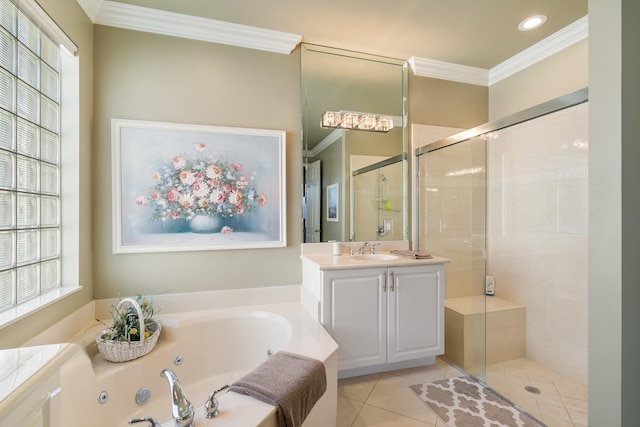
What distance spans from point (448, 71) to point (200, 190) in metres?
2.57

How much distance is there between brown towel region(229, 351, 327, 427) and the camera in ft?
3.88

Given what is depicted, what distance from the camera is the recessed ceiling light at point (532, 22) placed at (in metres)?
2.14

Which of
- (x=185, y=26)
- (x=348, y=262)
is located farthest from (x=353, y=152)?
(x=185, y=26)

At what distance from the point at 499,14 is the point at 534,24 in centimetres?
37

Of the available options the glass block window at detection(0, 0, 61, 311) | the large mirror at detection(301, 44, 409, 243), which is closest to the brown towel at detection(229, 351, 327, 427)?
the large mirror at detection(301, 44, 409, 243)

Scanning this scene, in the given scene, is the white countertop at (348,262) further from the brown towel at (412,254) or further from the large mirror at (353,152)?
the large mirror at (353,152)

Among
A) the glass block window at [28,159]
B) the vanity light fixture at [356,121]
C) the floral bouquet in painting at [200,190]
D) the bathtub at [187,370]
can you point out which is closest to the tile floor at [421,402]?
the bathtub at [187,370]

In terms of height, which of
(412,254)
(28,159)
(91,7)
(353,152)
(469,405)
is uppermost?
(91,7)

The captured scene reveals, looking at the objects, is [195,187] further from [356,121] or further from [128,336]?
[356,121]

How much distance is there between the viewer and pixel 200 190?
7.22 ft

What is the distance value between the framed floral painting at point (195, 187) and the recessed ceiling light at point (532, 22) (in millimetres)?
2050

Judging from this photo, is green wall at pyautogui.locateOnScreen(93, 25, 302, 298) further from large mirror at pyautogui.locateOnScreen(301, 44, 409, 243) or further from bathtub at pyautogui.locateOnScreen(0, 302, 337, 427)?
bathtub at pyautogui.locateOnScreen(0, 302, 337, 427)

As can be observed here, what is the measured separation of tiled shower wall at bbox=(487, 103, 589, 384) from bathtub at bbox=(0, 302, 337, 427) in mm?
1851

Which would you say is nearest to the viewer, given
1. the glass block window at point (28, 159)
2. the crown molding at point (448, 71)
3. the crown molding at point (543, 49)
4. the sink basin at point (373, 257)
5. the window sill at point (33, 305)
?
the window sill at point (33, 305)
